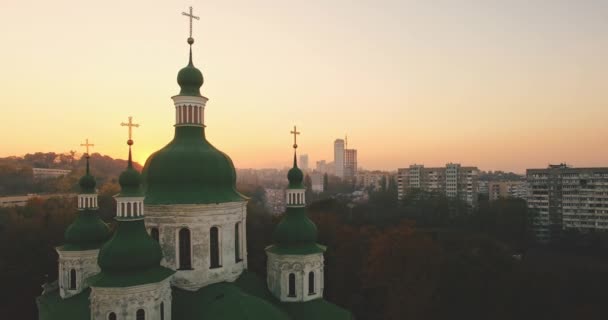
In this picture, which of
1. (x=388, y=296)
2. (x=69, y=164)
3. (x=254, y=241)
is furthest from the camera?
(x=69, y=164)

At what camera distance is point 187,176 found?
51.2 ft

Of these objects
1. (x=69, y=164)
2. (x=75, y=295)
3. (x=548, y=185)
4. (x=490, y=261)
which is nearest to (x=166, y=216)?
(x=75, y=295)

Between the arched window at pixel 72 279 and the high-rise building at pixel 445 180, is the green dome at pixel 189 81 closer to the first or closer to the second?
the arched window at pixel 72 279

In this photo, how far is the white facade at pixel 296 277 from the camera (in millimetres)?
16844

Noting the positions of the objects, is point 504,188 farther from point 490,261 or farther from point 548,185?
point 490,261

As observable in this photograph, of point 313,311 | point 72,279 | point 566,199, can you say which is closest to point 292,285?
point 313,311

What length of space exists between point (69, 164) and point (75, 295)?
90.3 meters

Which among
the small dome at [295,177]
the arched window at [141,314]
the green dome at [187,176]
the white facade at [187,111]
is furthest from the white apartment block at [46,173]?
the arched window at [141,314]

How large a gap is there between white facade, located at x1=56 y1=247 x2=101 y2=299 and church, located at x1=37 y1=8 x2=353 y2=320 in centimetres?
4

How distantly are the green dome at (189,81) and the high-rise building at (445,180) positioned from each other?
61637mm

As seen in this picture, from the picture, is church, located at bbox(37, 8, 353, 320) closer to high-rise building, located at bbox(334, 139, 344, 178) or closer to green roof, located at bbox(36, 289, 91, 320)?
green roof, located at bbox(36, 289, 91, 320)

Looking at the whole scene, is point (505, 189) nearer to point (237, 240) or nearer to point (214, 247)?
point (237, 240)

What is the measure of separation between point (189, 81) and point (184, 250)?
6.61 m

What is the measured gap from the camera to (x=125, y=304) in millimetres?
12375
